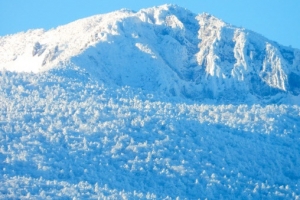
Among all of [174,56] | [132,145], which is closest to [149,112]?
[132,145]

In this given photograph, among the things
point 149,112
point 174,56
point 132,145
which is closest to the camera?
point 132,145

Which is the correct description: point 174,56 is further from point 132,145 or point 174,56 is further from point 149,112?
point 132,145

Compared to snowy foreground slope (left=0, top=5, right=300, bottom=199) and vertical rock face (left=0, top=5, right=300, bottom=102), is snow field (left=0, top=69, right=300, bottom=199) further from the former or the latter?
vertical rock face (left=0, top=5, right=300, bottom=102)

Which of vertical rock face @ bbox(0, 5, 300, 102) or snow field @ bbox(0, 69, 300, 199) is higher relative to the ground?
vertical rock face @ bbox(0, 5, 300, 102)

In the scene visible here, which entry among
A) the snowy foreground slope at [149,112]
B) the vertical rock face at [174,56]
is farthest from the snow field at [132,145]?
the vertical rock face at [174,56]

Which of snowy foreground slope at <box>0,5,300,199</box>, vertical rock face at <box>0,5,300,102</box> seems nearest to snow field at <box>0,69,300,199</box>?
snowy foreground slope at <box>0,5,300,199</box>

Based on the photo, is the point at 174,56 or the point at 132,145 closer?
the point at 132,145

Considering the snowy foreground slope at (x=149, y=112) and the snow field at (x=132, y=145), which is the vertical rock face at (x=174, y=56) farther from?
the snow field at (x=132, y=145)

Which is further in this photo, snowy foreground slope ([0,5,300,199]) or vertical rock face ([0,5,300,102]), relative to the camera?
vertical rock face ([0,5,300,102])
